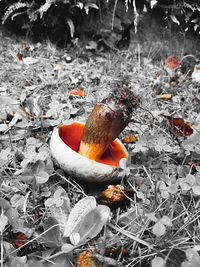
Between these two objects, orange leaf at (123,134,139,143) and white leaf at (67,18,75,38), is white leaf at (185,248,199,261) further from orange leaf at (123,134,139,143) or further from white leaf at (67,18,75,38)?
white leaf at (67,18,75,38)

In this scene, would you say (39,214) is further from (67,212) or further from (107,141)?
(107,141)

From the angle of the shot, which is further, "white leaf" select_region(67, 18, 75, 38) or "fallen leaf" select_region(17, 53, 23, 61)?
"white leaf" select_region(67, 18, 75, 38)

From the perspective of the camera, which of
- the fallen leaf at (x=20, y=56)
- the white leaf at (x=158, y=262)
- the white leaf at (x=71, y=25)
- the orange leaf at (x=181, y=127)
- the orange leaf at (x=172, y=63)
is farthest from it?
the white leaf at (x=71, y=25)

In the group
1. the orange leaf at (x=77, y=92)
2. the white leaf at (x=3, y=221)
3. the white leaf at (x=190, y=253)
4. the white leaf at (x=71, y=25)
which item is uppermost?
the white leaf at (x=71, y=25)

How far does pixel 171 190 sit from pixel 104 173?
0.32m

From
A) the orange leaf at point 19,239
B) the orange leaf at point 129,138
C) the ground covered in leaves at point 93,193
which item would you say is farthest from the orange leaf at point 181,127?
the orange leaf at point 19,239

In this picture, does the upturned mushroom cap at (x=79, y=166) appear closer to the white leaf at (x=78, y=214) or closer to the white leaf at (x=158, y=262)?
the white leaf at (x=78, y=214)

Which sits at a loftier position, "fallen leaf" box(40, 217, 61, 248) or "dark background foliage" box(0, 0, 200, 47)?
"dark background foliage" box(0, 0, 200, 47)

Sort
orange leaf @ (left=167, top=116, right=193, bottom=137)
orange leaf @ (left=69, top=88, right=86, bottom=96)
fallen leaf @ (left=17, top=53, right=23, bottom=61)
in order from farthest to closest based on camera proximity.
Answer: fallen leaf @ (left=17, top=53, right=23, bottom=61) → orange leaf @ (left=69, top=88, right=86, bottom=96) → orange leaf @ (left=167, top=116, right=193, bottom=137)

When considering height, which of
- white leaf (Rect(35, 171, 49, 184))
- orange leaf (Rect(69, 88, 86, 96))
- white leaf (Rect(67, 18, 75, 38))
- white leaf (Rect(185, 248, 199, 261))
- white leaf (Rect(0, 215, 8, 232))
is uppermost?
white leaf (Rect(67, 18, 75, 38))

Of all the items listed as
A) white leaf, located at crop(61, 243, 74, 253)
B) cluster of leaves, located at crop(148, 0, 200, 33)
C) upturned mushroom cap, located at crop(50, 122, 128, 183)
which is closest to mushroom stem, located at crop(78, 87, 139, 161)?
upturned mushroom cap, located at crop(50, 122, 128, 183)

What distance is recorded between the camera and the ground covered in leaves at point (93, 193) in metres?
0.94

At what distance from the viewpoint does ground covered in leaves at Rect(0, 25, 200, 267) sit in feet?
3.08

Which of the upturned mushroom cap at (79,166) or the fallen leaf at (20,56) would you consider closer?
the upturned mushroom cap at (79,166)
